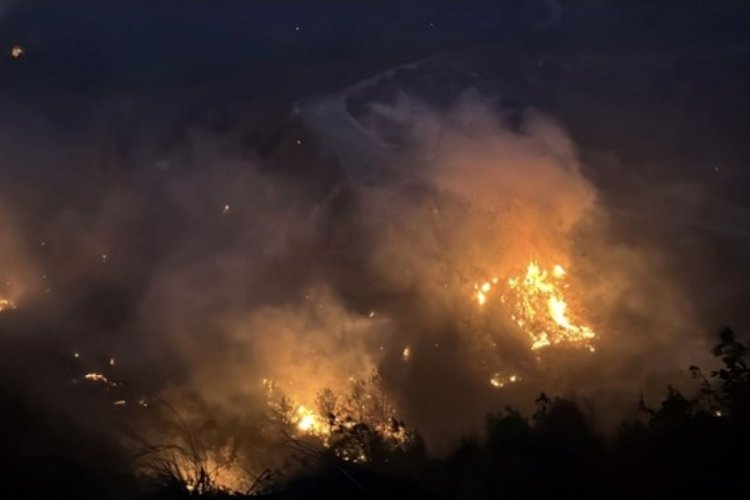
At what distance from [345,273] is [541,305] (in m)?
6.43

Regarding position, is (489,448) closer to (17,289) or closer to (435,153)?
(435,153)

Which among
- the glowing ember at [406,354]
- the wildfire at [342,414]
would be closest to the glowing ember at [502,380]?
the glowing ember at [406,354]

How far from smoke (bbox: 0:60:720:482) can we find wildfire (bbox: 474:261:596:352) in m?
0.33

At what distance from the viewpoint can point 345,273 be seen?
22.5 meters

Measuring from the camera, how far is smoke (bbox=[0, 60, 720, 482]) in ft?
63.6

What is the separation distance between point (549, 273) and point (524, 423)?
25.3ft

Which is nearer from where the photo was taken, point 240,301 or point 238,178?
point 240,301

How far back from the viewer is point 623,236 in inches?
886

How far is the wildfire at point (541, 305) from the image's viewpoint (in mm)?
20547

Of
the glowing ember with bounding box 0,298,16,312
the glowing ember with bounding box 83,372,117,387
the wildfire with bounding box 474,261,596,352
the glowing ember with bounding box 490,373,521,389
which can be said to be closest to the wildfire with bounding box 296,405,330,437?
the glowing ember with bounding box 490,373,521,389

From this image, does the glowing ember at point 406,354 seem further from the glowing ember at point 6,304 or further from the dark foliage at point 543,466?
the glowing ember at point 6,304

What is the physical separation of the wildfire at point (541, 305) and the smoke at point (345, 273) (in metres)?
0.33

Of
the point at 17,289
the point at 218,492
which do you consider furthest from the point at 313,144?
the point at 218,492

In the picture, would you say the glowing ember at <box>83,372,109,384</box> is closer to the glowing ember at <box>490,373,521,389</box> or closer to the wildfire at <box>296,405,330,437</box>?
the wildfire at <box>296,405,330,437</box>
